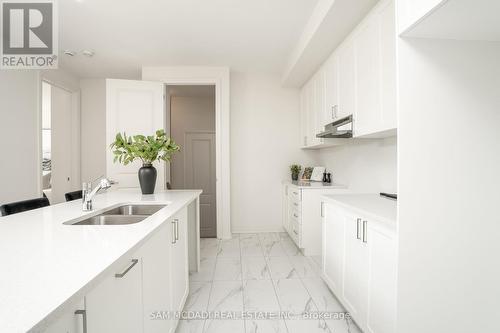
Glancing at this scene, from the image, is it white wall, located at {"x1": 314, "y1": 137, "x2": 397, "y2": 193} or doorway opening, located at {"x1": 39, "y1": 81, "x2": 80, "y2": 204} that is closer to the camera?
white wall, located at {"x1": 314, "y1": 137, "x2": 397, "y2": 193}

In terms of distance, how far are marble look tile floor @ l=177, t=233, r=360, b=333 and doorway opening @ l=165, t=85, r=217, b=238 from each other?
1.61 m

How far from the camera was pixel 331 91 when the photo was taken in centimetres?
266

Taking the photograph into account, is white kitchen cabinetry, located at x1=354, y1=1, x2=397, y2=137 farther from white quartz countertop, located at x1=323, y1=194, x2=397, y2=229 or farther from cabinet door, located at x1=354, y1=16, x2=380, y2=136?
white quartz countertop, located at x1=323, y1=194, x2=397, y2=229

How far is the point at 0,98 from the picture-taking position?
2.69m

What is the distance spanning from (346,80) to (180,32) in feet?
6.31

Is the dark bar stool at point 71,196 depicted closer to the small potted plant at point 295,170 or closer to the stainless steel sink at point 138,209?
the stainless steel sink at point 138,209

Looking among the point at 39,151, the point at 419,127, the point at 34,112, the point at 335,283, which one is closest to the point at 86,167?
the point at 39,151

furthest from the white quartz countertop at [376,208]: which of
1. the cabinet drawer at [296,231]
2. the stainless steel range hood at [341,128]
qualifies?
the cabinet drawer at [296,231]

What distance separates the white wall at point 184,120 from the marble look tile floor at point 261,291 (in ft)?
6.46

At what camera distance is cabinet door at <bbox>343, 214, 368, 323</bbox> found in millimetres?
1490

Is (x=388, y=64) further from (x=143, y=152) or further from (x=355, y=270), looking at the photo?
(x=143, y=152)

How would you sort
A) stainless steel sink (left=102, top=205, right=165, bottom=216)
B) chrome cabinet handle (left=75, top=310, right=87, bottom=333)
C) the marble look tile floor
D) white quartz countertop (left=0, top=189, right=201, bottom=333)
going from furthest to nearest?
stainless steel sink (left=102, top=205, right=165, bottom=216)
the marble look tile floor
chrome cabinet handle (left=75, top=310, right=87, bottom=333)
white quartz countertop (left=0, top=189, right=201, bottom=333)

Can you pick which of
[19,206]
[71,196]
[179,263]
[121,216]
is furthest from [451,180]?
[71,196]

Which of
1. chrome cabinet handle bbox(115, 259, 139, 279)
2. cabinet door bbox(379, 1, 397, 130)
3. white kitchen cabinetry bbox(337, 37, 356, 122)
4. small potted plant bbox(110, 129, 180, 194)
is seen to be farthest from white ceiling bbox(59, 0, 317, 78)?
chrome cabinet handle bbox(115, 259, 139, 279)
